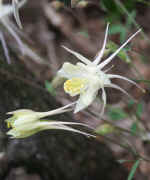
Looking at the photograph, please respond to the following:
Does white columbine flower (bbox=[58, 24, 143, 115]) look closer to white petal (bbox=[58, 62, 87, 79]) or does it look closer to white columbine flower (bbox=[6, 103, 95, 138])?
white petal (bbox=[58, 62, 87, 79])

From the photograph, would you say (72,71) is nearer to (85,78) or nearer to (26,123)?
(85,78)

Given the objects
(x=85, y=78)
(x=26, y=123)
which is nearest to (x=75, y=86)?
(x=85, y=78)

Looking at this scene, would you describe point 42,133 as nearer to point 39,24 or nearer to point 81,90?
point 81,90

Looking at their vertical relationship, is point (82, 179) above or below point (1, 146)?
below

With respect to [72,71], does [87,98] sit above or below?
below

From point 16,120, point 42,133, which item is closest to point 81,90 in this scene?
point 16,120

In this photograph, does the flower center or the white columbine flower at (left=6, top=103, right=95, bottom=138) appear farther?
the flower center

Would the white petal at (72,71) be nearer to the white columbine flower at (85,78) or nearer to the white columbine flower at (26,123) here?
the white columbine flower at (85,78)

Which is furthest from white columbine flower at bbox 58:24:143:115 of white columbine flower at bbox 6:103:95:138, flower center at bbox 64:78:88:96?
white columbine flower at bbox 6:103:95:138

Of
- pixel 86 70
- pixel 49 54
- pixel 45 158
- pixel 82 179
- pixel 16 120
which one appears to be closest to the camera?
Answer: pixel 16 120
